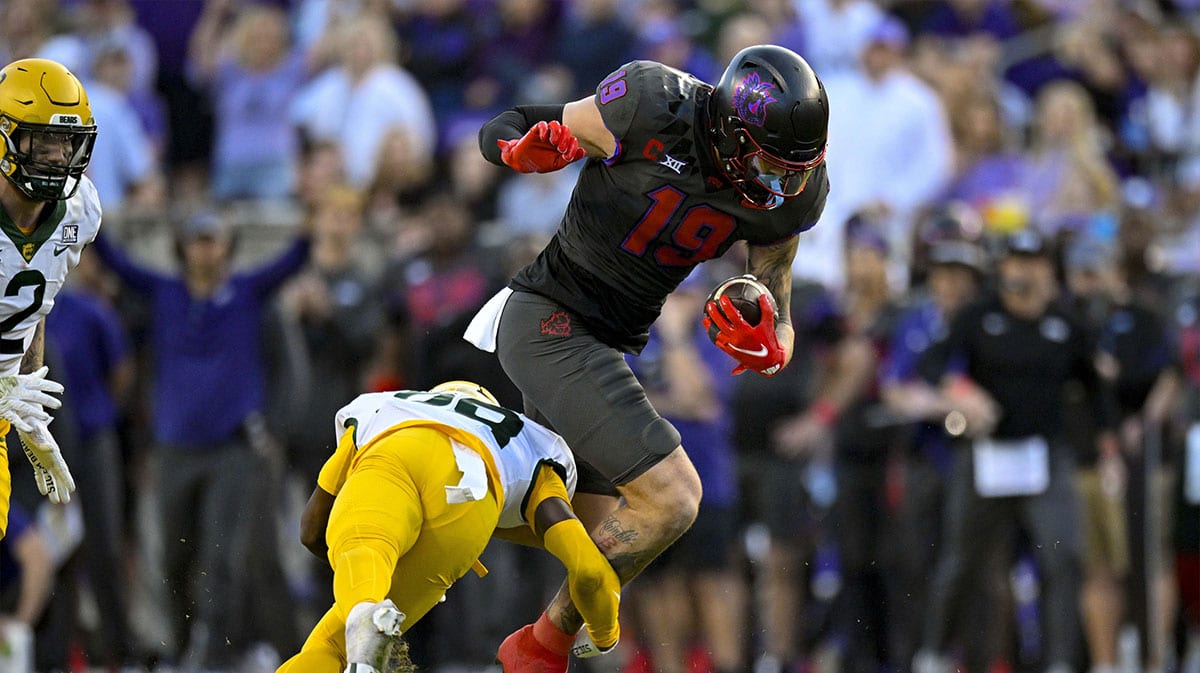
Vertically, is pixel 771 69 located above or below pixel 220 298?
above

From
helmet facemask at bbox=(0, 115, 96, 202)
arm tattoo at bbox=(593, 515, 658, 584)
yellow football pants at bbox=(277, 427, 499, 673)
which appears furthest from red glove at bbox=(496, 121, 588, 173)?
helmet facemask at bbox=(0, 115, 96, 202)

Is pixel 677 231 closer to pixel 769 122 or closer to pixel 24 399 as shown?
pixel 769 122

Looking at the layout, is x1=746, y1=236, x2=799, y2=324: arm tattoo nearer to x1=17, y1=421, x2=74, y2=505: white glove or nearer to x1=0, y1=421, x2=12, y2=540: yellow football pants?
x1=17, y1=421, x2=74, y2=505: white glove

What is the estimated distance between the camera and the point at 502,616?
34.9ft

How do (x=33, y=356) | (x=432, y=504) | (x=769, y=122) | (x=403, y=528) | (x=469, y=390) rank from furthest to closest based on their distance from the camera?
(x=33, y=356) → (x=469, y=390) → (x=769, y=122) → (x=432, y=504) → (x=403, y=528)

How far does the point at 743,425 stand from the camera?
431 inches

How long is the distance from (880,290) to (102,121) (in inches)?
205

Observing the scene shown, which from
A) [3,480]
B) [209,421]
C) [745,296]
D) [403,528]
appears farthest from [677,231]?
[209,421]

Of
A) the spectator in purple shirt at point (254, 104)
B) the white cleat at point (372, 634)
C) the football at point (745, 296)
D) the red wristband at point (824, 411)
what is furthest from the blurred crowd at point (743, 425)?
the white cleat at point (372, 634)

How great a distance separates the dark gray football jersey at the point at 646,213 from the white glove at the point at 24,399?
185 centimetres

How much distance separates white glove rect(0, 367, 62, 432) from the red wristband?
4.98 meters

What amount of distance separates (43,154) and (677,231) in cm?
231

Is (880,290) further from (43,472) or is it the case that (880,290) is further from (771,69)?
(43,472)

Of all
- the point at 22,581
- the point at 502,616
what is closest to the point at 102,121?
the point at 22,581
